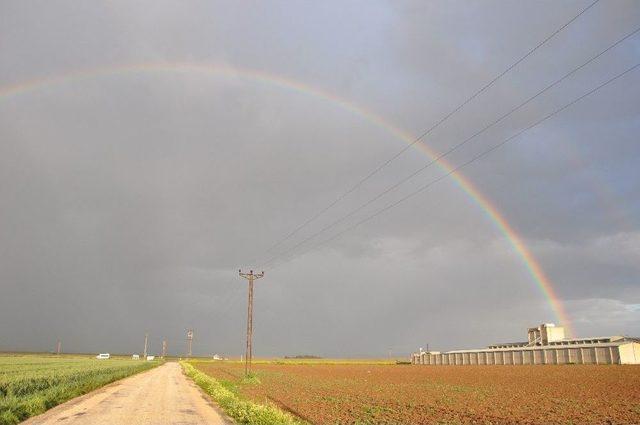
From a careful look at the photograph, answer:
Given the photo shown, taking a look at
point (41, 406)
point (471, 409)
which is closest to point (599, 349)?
point (471, 409)

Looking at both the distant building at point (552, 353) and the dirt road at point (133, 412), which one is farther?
the distant building at point (552, 353)

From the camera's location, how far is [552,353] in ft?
421

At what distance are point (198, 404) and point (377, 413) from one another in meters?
12.2

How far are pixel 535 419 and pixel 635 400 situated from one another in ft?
43.3

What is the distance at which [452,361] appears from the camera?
171500 millimetres

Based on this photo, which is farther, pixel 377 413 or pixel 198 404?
pixel 198 404

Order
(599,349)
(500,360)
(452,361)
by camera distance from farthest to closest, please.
Answer: (452,361), (500,360), (599,349)

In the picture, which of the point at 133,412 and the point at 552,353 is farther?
the point at 552,353

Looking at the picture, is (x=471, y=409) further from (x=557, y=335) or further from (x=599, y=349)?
(x=557, y=335)

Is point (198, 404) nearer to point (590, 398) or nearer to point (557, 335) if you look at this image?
point (590, 398)

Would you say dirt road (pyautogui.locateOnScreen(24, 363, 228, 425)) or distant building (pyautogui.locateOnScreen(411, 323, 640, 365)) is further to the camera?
distant building (pyautogui.locateOnScreen(411, 323, 640, 365))

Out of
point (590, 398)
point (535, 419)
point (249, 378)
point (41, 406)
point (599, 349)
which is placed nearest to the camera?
point (535, 419)

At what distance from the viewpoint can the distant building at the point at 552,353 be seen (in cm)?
10944

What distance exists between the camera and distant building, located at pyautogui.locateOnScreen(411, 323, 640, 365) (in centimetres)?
10944
